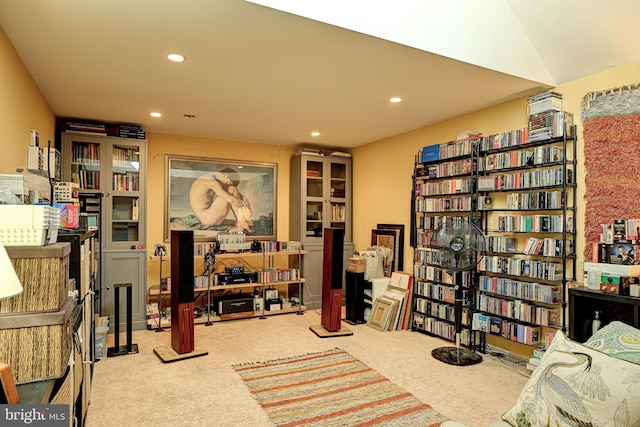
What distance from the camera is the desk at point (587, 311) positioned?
9.11ft

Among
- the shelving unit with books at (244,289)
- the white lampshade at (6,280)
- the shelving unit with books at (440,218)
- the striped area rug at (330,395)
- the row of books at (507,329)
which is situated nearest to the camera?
the white lampshade at (6,280)

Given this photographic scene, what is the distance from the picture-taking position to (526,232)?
3.41 metres

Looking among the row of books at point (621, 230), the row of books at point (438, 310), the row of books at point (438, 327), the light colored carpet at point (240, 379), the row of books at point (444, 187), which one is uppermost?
the row of books at point (444, 187)

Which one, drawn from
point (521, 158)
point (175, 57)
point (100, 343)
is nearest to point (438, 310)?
point (521, 158)

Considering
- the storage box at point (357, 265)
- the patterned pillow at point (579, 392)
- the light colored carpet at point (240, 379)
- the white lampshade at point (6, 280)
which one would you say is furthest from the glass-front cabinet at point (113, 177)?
the patterned pillow at point (579, 392)

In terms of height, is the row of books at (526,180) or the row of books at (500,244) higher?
the row of books at (526,180)

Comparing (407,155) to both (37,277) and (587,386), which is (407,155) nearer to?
(587,386)

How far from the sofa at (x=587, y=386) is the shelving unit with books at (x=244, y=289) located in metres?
3.73

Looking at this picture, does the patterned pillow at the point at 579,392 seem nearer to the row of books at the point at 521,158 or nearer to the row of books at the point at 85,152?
the row of books at the point at 521,158

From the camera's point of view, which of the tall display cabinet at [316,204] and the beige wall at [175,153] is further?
the tall display cabinet at [316,204]

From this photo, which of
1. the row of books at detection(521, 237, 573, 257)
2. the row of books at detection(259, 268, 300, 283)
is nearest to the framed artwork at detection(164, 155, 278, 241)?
the row of books at detection(259, 268, 300, 283)

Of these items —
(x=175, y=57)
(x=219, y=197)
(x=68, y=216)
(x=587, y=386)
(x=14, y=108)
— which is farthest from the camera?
(x=219, y=197)

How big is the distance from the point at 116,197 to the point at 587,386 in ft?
15.4

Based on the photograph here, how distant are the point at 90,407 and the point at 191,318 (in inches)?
44.1
